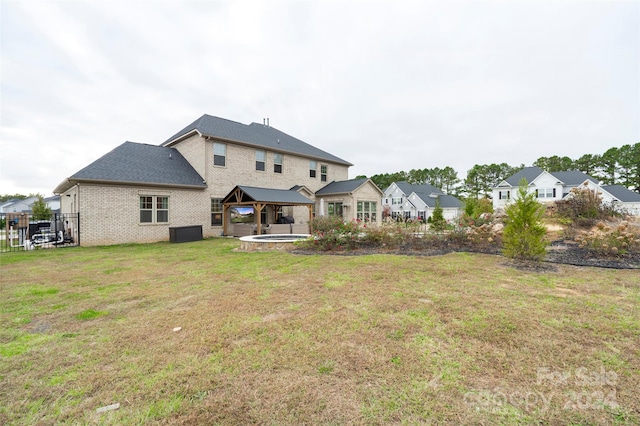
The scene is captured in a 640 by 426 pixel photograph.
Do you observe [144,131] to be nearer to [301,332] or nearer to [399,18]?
[399,18]

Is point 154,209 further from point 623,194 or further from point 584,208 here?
point 623,194

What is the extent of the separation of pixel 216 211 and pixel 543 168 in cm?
6423

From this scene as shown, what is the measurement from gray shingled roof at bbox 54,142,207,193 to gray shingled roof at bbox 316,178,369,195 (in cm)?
969

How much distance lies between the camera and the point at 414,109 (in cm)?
2203

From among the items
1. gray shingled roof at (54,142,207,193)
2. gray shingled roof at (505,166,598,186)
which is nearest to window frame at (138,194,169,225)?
gray shingled roof at (54,142,207,193)

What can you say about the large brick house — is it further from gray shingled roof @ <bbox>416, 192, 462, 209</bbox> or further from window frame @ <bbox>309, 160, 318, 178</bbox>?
gray shingled roof @ <bbox>416, 192, 462, 209</bbox>

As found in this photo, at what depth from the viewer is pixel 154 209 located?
46.8 feet

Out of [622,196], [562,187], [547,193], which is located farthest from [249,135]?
[622,196]

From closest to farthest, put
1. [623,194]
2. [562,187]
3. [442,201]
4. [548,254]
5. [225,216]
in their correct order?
1. [548,254]
2. [225,216]
3. [623,194]
4. [562,187]
5. [442,201]

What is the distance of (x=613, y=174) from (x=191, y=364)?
240ft

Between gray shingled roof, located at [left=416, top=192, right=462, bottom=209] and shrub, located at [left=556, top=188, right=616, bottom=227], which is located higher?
gray shingled roof, located at [left=416, top=192, right=462, bottom=209]

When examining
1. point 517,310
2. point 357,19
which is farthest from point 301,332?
point 357,19

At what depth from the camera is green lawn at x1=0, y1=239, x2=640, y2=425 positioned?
1943 mm

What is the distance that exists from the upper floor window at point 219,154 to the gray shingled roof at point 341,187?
835cm
